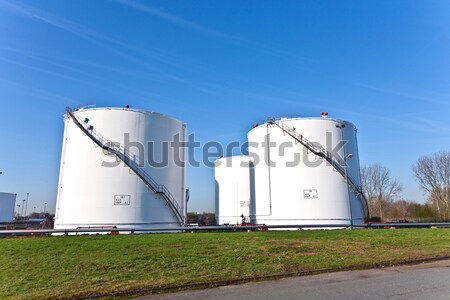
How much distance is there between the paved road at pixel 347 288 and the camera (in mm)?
6926

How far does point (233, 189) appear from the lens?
38312 mm

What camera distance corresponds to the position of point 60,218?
25.3 m

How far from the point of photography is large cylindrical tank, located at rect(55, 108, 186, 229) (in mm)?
24719

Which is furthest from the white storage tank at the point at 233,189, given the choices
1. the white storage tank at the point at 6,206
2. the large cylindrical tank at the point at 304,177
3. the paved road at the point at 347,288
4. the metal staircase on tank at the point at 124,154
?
the white storage tank at the point at 6,206

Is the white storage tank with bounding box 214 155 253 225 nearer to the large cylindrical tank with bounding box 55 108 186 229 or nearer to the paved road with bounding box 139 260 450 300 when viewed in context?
the large cylindrical tank with bounding box 55 108 186 229

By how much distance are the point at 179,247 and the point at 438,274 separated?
9253mm

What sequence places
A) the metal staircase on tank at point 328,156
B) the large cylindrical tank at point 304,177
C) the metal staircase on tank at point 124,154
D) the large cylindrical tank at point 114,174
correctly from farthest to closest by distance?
the metal staircase on tank at point 328,156
the large cylindrical tank at point 304,177
the metal staircase on tank at point 124,154
the large cylindrical tank at point 114,174

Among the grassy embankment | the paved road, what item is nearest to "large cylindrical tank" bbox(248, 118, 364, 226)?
the grassy embankment

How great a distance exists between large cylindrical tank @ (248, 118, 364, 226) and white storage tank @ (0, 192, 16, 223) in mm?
40647

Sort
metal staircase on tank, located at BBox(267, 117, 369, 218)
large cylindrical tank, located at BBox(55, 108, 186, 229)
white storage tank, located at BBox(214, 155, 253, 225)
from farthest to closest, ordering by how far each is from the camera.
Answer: white storage tank, located at BBox(214, 155, 253, 225) → metal staircase on tank, located at BBox(267, 117, 369, 218) → large cylindrical tank, located at BBox(55, 108, 186, 229)

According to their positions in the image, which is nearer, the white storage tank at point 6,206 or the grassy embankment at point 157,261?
the grassy embankment at point 157,261

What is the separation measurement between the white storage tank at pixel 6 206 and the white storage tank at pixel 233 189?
33.9 meters

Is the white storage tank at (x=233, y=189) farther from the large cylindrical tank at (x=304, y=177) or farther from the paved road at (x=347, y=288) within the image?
the paved road at (x=347, y=288)

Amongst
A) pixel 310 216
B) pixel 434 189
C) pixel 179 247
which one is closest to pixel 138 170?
pixel 179 247
